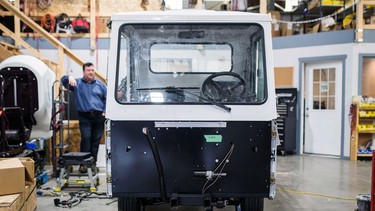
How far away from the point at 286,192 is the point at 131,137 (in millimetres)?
2783

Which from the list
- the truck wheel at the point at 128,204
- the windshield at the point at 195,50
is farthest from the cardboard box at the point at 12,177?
the windshield at the point at 195,50

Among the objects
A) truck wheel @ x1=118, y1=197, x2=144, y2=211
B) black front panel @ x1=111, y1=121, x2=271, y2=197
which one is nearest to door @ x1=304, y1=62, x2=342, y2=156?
black front panel @ x1=111, y1=121, x2=271, y2=197

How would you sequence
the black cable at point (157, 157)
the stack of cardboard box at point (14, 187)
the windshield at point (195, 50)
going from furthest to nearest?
the windshield at point (195, 50) → the stack of cardboard box at point (14, 187) → the black cable at point (157, 157)

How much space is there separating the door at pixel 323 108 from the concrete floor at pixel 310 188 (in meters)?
0.61

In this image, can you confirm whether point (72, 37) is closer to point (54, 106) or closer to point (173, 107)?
point (54, 106)

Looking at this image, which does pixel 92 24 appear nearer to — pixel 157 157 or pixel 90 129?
pixel 90 129

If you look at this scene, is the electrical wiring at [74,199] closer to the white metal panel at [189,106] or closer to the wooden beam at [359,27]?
the white metal panel at [189,106]

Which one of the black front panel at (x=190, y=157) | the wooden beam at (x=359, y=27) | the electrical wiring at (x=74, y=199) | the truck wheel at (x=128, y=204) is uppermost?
the wooden beam at (x=359, y=27)

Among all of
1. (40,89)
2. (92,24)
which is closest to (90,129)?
(40,89)

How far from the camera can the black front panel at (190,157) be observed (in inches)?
108

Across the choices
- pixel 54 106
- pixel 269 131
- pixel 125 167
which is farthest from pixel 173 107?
pixel 54 106

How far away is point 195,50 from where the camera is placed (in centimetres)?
362

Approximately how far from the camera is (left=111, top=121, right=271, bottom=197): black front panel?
274 centimetres

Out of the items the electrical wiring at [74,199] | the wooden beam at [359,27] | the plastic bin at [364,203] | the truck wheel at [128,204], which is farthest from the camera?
the wooden beam at [359,27]
